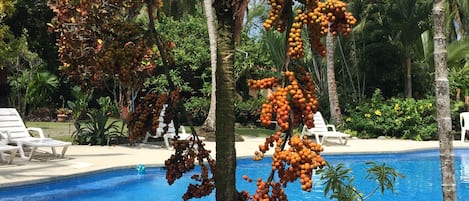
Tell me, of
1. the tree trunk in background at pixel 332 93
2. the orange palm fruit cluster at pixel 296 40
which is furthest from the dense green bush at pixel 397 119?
the orange palm fruit cluster at pixel 296 40

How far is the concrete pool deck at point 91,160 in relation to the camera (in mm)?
7355

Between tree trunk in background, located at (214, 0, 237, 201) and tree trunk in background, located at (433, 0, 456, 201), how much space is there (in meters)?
1.48

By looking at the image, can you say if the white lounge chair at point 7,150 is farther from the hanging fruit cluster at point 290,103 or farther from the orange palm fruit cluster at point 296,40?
the orange palm fruit cluster at point 296,40

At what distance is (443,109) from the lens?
3111 millimetres

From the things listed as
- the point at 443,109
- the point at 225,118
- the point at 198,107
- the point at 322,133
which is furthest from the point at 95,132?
the point at 225,118

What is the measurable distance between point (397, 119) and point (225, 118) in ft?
48.9

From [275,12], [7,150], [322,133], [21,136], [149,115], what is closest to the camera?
[275,12]

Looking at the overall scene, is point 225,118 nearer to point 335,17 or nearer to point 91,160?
point 335,17

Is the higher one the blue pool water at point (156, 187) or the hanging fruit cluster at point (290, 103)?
the hanging fruit cluster at point (290, 103)

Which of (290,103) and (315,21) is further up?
(315,21)

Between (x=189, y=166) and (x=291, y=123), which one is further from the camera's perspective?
(x=189, y=166)

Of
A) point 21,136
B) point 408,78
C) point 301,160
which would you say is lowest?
point 21,136

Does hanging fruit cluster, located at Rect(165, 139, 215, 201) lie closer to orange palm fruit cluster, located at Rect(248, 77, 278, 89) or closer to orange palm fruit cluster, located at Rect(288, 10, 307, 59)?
orange palm fruit cluster, located at Rect(248, 77, 278, 89)

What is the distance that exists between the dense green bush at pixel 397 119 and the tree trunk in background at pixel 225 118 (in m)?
14.7
